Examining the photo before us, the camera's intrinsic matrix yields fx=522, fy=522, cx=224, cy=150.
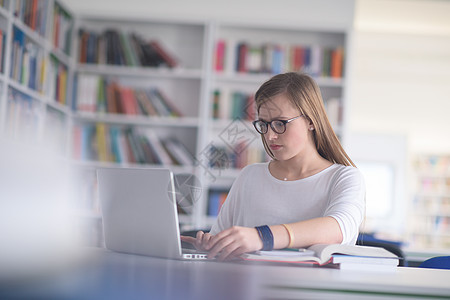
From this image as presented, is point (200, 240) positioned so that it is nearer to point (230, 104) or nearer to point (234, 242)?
point (234, 242)

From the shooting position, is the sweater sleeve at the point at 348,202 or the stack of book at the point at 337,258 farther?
the sweater sleeve at the point at 348,202

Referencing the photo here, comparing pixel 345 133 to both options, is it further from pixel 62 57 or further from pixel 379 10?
pixel 62 57

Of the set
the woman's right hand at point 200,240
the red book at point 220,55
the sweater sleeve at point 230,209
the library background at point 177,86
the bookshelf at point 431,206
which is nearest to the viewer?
the woman's right hand at point 200,240

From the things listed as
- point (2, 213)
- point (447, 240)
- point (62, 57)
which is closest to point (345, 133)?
point (62, 57)

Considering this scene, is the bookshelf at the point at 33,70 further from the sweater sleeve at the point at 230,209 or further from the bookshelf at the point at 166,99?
the sweater sleeve at the point at 230,209

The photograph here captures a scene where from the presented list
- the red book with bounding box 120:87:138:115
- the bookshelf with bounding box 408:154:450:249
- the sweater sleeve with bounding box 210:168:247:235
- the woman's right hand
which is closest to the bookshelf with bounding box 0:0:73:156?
the red book with bounding box 120:87:138:115

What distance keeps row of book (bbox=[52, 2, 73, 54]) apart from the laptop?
2785 millimetres

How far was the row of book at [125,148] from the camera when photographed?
3.93 metres

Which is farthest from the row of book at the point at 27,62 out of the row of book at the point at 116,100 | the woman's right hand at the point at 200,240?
the woman's right hand at the point at 200,240

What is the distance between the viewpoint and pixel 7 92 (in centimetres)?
296

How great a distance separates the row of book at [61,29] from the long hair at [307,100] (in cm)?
262

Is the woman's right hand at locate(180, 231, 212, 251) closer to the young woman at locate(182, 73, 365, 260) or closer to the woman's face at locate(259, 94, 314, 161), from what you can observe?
the young woman at locate(182, 73, 365, 260)

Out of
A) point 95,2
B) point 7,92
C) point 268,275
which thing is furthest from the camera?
point 95,2

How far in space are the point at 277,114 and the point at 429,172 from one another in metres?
9.24
